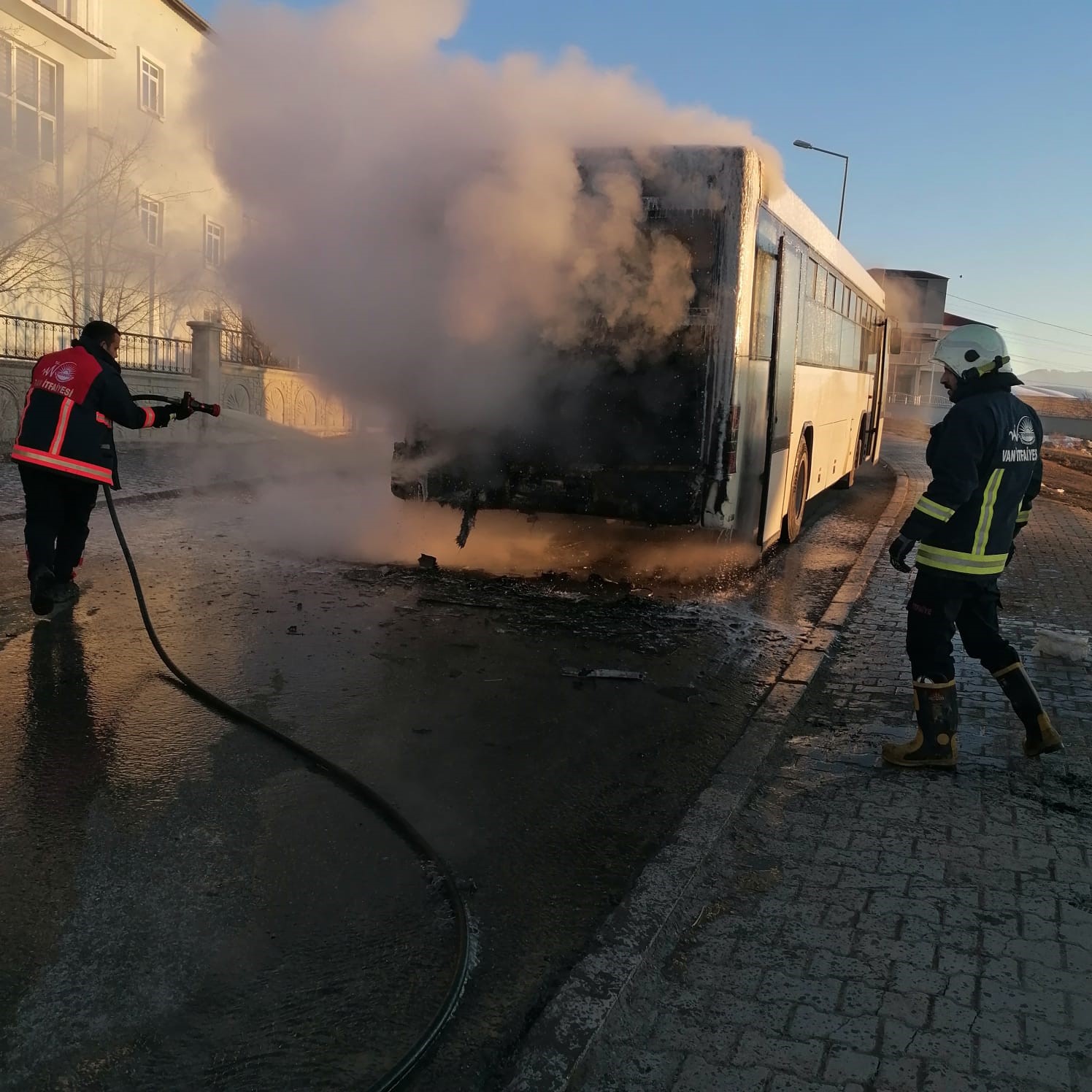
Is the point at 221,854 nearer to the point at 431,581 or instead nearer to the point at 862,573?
the point at 431,581

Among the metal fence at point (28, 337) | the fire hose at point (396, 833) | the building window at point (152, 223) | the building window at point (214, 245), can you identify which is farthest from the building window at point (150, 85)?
the fire hose at point (396, 833)

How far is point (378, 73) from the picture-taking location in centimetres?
665

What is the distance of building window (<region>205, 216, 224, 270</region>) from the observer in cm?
784

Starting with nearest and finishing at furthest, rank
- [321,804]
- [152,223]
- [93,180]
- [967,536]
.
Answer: [321,804], [967,536], [93,180], [152,223]

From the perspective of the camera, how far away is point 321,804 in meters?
3.88

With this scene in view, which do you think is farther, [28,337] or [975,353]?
[28,337]

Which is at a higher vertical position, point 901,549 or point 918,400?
point 918,400

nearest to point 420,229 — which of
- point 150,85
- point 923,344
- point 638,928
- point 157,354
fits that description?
point 638,928

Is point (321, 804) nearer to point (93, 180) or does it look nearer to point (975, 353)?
point (975, 353)

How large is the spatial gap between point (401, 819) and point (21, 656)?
2988 millimetres

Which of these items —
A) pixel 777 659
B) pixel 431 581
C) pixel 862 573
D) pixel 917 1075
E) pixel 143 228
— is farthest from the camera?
pixel 143 228

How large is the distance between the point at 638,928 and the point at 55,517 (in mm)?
4910

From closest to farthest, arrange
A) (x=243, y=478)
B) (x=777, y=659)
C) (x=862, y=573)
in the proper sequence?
(x=777, y=659) < (x=862, y=573) < (x=243, y=478)

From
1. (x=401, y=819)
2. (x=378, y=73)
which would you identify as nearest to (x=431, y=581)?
(x=378, y=73)
